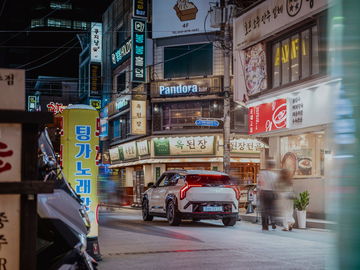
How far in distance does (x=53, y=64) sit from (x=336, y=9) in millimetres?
76982

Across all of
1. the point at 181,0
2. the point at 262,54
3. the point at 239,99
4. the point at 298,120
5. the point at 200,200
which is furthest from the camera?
the point at 181,0

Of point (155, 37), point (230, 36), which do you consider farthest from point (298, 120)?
point (155, 37)

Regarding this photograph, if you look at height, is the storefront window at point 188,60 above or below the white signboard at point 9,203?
above

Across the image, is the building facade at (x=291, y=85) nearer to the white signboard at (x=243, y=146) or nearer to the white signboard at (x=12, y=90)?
the white signboard at (x=243, y=146)

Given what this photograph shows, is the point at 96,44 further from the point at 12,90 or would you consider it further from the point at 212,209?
the point at 12,90

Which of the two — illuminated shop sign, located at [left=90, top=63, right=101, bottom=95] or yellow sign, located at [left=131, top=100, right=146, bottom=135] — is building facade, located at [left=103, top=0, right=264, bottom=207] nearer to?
yellow sign, located at [left=131, top=100, right=146, bottom=135]

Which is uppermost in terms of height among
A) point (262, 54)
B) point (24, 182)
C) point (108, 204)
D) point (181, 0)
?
point (181, 0)

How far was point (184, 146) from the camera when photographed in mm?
35969

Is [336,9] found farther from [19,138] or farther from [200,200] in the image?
[200,200]

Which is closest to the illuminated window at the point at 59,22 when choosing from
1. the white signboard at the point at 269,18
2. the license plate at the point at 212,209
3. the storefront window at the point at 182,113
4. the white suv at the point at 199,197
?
the storefront window at the point at 182,113

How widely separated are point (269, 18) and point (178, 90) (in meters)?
14.9

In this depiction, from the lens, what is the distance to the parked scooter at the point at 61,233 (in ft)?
13.5

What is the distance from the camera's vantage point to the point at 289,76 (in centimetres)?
2103

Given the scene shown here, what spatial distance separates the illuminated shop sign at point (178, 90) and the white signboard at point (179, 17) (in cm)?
371
